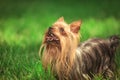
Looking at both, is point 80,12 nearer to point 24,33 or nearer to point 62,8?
point 62,8

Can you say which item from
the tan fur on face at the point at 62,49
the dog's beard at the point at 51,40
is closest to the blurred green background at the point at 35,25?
the tan fur on face at the point at 62,49

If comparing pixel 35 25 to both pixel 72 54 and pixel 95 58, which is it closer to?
pixel 95 58

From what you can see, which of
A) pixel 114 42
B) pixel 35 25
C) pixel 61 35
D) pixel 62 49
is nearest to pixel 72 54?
pixel 62 49

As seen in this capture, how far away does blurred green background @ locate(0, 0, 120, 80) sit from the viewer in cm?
764

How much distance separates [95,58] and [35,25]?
5.61 metres

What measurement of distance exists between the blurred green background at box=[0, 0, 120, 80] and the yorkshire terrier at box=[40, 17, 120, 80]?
0.24 m

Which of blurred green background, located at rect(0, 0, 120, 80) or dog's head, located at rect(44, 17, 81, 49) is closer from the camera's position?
dog's head, located at rect(44, 17, 81, 49)

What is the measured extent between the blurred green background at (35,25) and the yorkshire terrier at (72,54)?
24cm

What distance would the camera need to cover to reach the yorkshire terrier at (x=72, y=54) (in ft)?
22.0

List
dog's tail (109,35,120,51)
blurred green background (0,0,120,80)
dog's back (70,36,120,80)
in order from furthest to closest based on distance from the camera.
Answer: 1. dog's tail (109,35,120,51)
2. blurred green background (0,0,120,80)
3. dog's back (70,36,120,80)

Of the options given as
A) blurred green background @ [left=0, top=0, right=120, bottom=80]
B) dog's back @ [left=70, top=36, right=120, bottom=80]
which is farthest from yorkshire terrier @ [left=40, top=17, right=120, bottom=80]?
blurred green background @ [left=0, top=0, right=120, bottom=80]

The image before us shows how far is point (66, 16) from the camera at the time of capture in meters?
14.5

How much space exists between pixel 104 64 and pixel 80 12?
24.6ft

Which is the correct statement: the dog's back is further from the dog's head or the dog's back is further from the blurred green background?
the dog's head
